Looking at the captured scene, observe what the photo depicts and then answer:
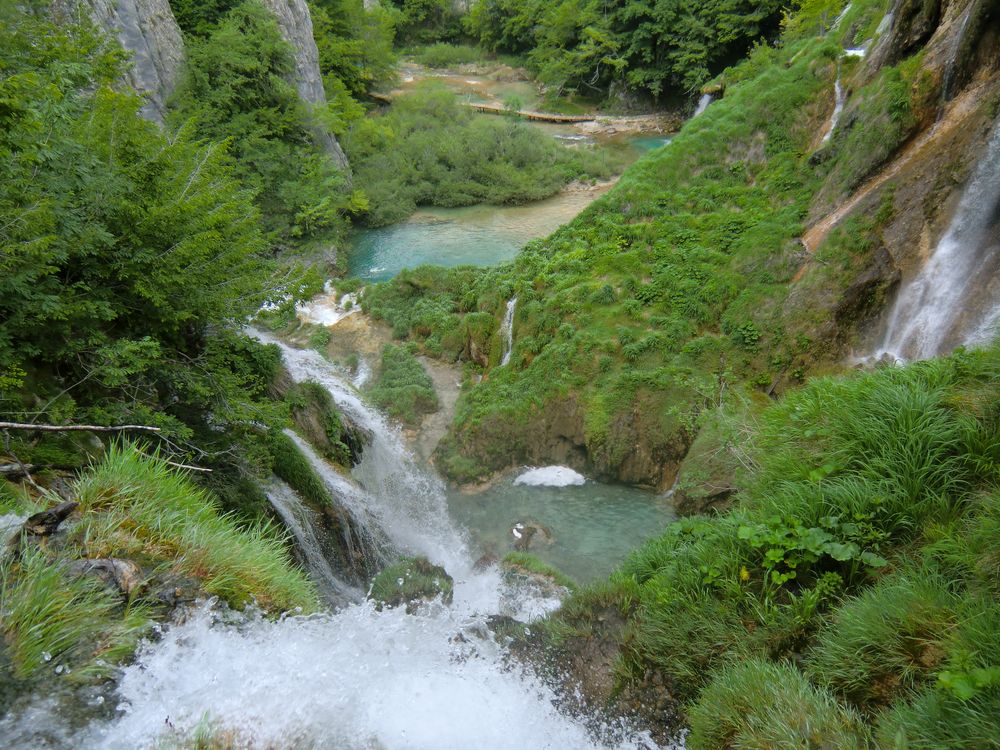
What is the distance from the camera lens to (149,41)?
17.4m

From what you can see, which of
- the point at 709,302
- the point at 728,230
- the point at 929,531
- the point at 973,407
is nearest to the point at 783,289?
the point at 709,302

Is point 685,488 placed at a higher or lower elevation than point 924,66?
lower

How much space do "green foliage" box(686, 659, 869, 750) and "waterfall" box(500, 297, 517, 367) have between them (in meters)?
10.3

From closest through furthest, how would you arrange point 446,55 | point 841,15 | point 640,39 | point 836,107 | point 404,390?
1. point 836,107
2. point 404,390
3. point 841,15
4. point 640,39
5. point 446,55

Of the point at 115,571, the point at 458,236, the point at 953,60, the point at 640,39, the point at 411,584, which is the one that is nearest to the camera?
the point at 115,571

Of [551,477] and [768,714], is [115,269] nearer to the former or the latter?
[768,714]

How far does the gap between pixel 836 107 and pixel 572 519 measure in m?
11.5

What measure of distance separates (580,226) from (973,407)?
11.5 metres

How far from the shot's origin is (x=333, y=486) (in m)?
8.52

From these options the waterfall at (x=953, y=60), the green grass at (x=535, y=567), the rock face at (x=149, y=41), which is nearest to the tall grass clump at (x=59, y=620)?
the green grass at (x=535, y=567)

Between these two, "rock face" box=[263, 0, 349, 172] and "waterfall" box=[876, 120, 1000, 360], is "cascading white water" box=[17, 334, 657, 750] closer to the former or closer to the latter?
"waterfall" box=[876, 120, 1000, 360]

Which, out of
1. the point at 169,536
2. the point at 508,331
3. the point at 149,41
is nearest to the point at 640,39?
the point at 149,41

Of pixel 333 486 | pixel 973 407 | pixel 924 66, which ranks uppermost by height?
pixel 924 66

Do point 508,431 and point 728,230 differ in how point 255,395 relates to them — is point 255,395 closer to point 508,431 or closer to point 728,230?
point 508,431
